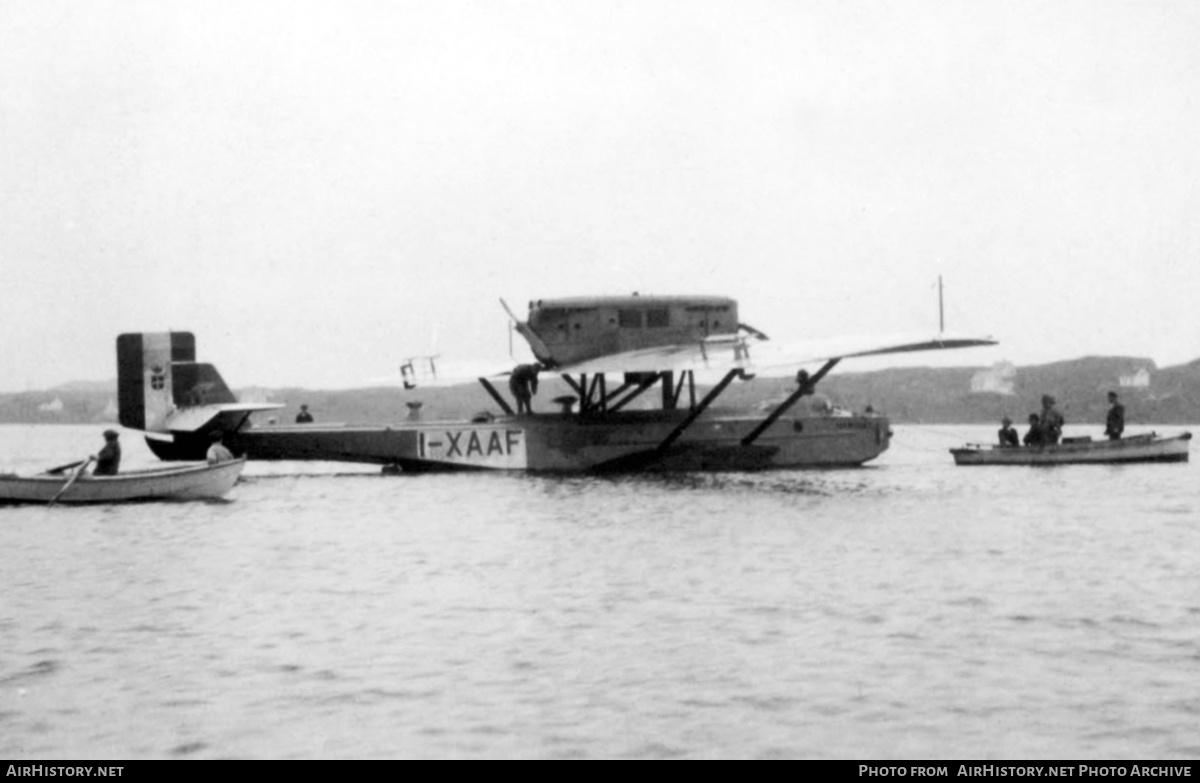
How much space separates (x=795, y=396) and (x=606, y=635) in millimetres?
22007

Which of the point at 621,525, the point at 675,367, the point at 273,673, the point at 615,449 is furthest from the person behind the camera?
the point at 615,449

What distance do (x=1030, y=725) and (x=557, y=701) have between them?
3.31 meters

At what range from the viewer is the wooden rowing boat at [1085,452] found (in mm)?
39156

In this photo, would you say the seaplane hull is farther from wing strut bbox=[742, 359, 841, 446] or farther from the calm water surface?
the calm water surface

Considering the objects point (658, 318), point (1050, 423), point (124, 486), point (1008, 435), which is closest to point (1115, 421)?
point (1050, 423)

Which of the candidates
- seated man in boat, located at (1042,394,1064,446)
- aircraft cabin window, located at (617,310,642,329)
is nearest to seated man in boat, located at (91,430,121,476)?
aircraft cabin window, located at (617,310,642,329)

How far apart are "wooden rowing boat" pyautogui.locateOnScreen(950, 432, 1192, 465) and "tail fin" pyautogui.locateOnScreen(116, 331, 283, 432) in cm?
2032

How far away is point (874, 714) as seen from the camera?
32.9ft

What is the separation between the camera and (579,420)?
36.7 m

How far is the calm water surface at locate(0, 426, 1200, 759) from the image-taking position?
9.65 meters

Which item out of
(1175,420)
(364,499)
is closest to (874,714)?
(364,499)

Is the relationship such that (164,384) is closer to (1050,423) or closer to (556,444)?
(556,444)

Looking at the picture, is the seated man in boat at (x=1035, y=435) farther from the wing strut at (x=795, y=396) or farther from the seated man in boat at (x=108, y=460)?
the seated man in boat at (x=108, y=460)

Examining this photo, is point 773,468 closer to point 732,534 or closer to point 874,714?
point 732,534
